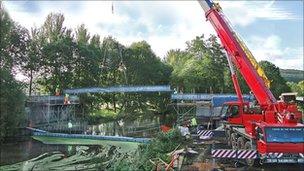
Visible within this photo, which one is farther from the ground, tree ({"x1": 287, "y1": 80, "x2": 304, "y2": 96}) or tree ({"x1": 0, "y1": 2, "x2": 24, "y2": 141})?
tree ({"x1": 287, "y1": 80, "x2": 304, "y2": 96})

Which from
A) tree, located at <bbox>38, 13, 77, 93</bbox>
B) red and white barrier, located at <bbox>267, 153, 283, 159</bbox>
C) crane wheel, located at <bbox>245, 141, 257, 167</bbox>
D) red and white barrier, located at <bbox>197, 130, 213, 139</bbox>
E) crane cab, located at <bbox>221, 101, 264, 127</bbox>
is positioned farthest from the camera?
tree, located at <bbox>38, 13, 77, 93</bbox>

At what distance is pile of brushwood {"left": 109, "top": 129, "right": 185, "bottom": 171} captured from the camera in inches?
687

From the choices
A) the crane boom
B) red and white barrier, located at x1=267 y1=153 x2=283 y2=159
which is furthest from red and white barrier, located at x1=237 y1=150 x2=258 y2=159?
→ the crane boom

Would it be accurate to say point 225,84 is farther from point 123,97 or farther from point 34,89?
point 34,89

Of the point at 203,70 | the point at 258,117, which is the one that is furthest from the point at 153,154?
the point at 203,70

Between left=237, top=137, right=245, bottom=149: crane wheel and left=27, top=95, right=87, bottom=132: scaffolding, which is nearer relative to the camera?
left=237, top=137, right=245, bottom=149: crane wheel

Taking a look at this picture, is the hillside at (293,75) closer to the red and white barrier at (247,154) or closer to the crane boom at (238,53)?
the crane boom at (238,53)

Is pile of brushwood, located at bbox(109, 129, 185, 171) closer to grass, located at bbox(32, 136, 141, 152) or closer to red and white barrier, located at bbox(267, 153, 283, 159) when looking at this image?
red and white barrier, located at bbox(267, 153, 283, 159)

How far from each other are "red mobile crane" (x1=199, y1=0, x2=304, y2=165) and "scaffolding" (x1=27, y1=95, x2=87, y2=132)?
83.6 feet

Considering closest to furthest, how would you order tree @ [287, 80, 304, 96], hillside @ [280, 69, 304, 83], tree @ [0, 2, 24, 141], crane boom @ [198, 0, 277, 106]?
crane boom @ [198, 0, 277, 106], tree @ [0, 2, 24, 141], hillside @ [280, 69, 304, 83], tree @ [287, 80, 304, 96]

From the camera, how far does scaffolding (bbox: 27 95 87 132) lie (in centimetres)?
4456

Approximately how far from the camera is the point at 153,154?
2050 centimetres

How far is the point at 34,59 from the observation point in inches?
2039

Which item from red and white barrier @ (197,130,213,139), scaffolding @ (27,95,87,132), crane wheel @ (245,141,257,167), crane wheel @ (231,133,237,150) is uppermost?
scaffolding @ (27,95,87,132)
